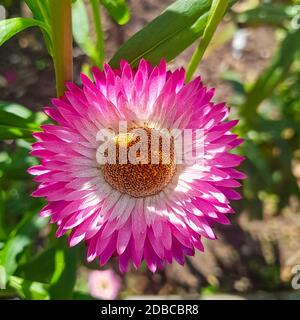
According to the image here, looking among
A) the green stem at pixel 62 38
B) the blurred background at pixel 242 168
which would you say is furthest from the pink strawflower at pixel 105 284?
the green stem at pixel 62 38

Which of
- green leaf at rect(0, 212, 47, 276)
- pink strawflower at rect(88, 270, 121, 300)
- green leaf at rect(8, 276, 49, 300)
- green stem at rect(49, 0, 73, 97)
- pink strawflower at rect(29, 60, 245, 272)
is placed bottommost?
pink strawflower at rect(88, 270, 121, 300)

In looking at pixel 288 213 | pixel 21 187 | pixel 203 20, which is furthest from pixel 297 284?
pixel 203 20

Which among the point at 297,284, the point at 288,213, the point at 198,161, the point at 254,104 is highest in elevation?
the point at 254,104

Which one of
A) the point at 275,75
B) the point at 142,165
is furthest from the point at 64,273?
the point at 275,75

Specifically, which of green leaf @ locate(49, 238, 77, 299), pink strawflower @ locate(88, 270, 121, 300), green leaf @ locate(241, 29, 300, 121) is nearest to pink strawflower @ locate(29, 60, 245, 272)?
green leaf @ locate(49, 238, 77, 299)

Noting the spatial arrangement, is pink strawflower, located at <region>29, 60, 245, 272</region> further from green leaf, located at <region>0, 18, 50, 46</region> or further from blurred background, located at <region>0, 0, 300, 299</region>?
blurred background, located at <region>0, 0, 300, 299</region>
